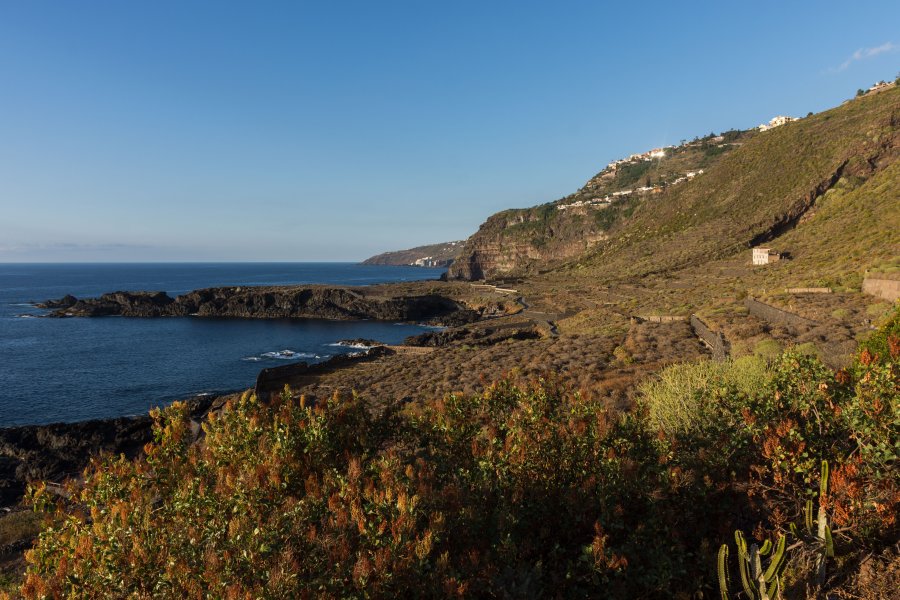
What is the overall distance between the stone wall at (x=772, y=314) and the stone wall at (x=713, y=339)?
3.41m

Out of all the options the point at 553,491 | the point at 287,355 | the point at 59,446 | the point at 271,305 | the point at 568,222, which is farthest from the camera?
the point at 568,222

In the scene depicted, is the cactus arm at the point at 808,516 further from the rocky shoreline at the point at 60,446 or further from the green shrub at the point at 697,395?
the rocky shoreline at the point at 60,446

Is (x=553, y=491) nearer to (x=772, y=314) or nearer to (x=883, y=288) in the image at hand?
(x=772, y=314)

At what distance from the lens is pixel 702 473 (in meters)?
6.85

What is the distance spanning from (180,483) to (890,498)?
28.1 ft

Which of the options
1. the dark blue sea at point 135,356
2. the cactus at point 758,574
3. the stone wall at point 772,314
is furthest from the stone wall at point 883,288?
the dark blue sea at point 135,356

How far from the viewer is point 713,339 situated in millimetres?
26797

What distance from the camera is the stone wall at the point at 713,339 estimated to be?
2328 centimetres

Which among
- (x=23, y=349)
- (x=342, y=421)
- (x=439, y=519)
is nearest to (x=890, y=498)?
(x=439, y=519)

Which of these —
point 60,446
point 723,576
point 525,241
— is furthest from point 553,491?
point 525,241

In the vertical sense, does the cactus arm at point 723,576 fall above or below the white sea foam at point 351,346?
above

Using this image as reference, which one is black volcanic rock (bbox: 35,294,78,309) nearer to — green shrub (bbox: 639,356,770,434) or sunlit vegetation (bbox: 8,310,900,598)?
sunlit vegetation (bbox: 8,310,900,598)

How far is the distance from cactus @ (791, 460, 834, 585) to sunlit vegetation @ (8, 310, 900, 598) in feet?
0.32

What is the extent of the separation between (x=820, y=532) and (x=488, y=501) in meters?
3.86
